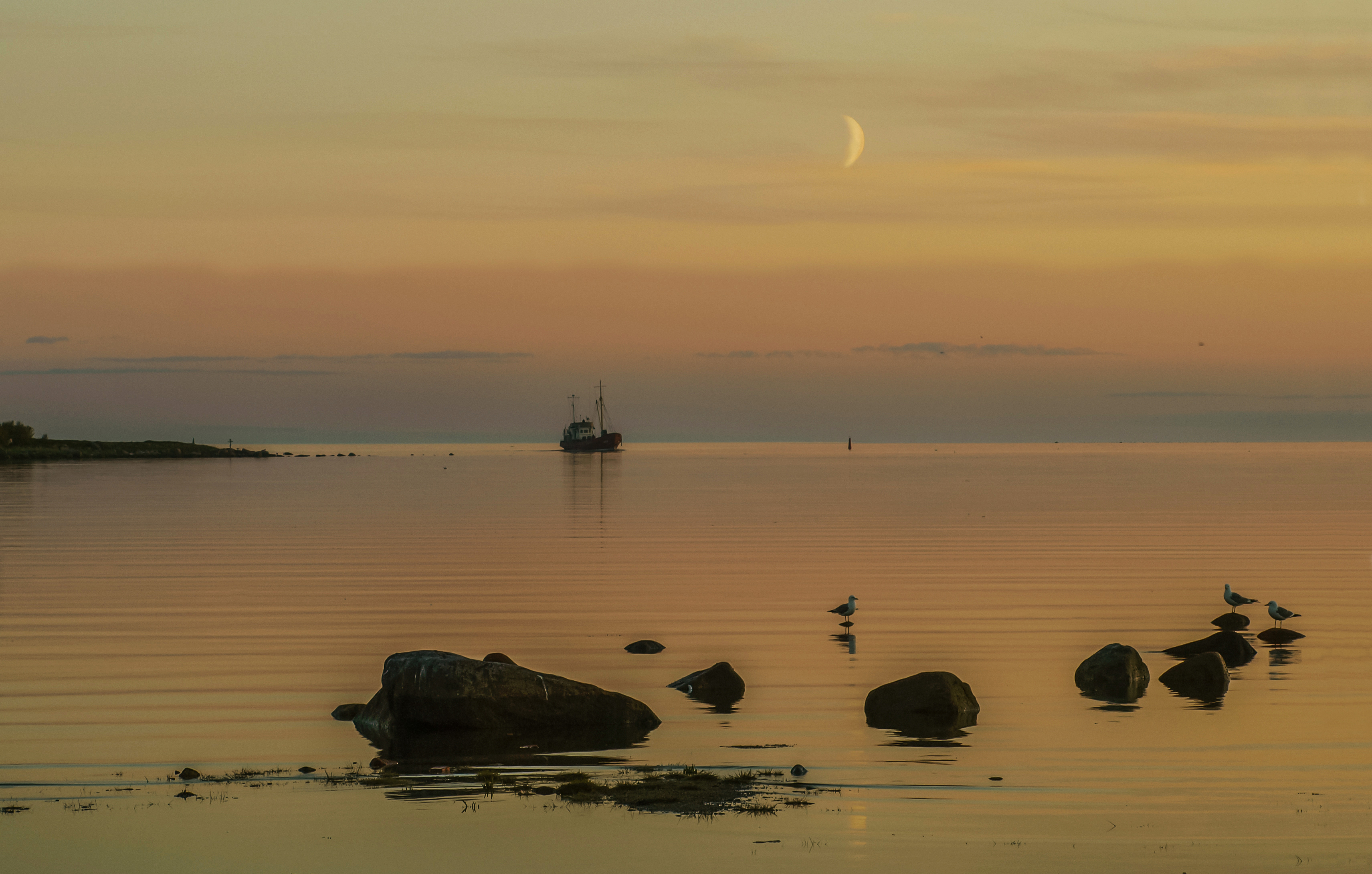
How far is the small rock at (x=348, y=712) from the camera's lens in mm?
22219

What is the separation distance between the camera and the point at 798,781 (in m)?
17.5

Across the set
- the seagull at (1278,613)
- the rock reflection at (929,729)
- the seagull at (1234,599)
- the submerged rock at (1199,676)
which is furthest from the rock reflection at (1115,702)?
the seagull at (1234,599)

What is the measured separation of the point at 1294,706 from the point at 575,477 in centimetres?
13517

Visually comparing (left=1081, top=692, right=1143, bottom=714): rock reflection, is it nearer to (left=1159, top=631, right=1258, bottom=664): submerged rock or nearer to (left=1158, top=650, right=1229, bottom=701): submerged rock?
(left=1158, top=650, right=1229, bottom=701): submerged rock

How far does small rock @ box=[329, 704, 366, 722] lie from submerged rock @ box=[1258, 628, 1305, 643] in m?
22.0

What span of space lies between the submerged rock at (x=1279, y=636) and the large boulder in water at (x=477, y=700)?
61.0 feet

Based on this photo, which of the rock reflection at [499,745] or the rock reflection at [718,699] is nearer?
the rock reflection at [499,745]

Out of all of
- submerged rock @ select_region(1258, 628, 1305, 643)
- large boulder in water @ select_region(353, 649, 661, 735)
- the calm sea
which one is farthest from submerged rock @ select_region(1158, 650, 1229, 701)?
large boulder in water @ select_region(353, 649, 661, 735)

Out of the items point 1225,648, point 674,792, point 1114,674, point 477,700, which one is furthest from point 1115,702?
point 477,700

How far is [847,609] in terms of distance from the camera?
115 ft

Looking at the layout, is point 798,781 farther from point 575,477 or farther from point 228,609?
point 575,477

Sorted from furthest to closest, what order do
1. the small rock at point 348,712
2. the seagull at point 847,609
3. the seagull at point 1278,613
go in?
the seagull at point 847,609, the seagull at point 1278,613, the small rock at point 348,712

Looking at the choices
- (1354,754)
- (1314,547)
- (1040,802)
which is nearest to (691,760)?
(1040,802)

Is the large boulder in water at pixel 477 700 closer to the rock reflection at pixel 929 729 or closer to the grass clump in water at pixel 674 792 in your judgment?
the grass clump in water at pixel 674 792
